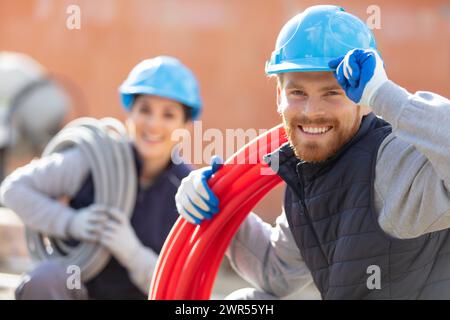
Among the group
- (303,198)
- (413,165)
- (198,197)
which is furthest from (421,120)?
(198,197)

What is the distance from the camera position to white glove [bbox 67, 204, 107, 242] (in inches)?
154

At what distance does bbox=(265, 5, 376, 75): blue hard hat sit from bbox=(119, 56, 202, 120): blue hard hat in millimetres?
1446

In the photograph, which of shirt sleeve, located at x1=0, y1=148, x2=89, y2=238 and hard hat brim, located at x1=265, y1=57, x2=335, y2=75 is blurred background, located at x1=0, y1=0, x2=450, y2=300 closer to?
shirt sleeve, located at x1=0, y1=148, x2=89, y2=238

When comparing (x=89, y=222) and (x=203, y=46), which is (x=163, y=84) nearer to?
(x=89, y=222)

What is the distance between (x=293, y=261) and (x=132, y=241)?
1017 millimetres

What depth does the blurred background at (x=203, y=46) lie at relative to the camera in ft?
22.8

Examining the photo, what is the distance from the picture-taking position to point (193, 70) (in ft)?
24.8

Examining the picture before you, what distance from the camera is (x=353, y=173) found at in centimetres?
260

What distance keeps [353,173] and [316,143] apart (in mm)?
144

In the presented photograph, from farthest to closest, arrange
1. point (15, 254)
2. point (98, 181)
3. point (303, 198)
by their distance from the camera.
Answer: point (15, 254)
point (98, 181)
point (303, 198)

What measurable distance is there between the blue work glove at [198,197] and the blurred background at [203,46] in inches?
149

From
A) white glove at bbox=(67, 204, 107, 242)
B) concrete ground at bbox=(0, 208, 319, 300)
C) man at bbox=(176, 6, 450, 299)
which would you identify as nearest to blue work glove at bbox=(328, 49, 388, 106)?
man at bbox=(176, 6, 450, 299)
